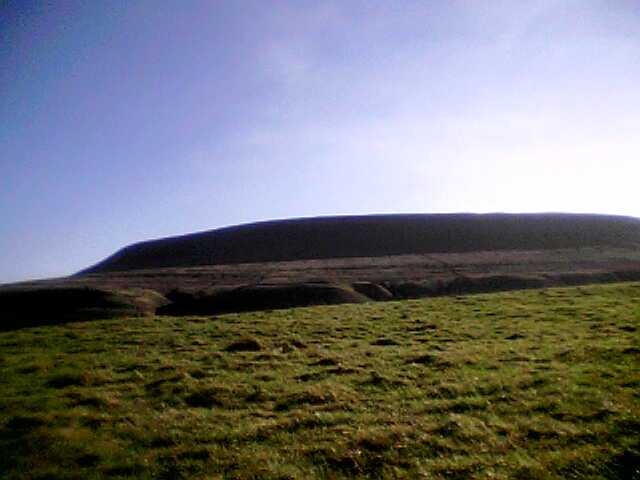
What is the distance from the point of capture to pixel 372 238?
85500 millimetres

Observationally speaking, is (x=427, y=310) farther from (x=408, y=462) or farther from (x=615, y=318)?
(x=408, y=462)

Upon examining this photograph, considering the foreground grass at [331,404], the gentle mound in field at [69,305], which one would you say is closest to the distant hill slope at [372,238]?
the gentle mound in field at [69,305]

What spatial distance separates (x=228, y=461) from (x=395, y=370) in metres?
6.44

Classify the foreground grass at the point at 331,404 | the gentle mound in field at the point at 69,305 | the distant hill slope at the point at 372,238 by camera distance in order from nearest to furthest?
the foreground grass at the point at 331,404 < the gentle mound in field at the point at 69,305 < the distant hill slope at the point at 372,238

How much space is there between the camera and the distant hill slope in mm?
78688

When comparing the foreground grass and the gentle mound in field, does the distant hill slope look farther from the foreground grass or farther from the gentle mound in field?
the foreground grass

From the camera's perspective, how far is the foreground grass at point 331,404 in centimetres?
661

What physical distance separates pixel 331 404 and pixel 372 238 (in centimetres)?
7699

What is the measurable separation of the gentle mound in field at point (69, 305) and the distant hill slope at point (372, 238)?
144 ft

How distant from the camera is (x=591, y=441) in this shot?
6.92 metres

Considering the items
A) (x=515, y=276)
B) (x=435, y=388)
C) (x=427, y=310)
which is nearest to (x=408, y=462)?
(x=435, y=388)

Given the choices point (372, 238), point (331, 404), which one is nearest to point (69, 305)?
point (331, 404)

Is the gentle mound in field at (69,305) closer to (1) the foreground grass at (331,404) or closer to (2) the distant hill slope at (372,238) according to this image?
(1) the foreground grass at (331,404)

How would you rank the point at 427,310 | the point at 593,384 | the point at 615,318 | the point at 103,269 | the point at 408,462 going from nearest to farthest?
1. the point at 408,462
2. the point at 593,384
3. the point at 615,318
4. the point at 427,310
5. the point at 103,269
